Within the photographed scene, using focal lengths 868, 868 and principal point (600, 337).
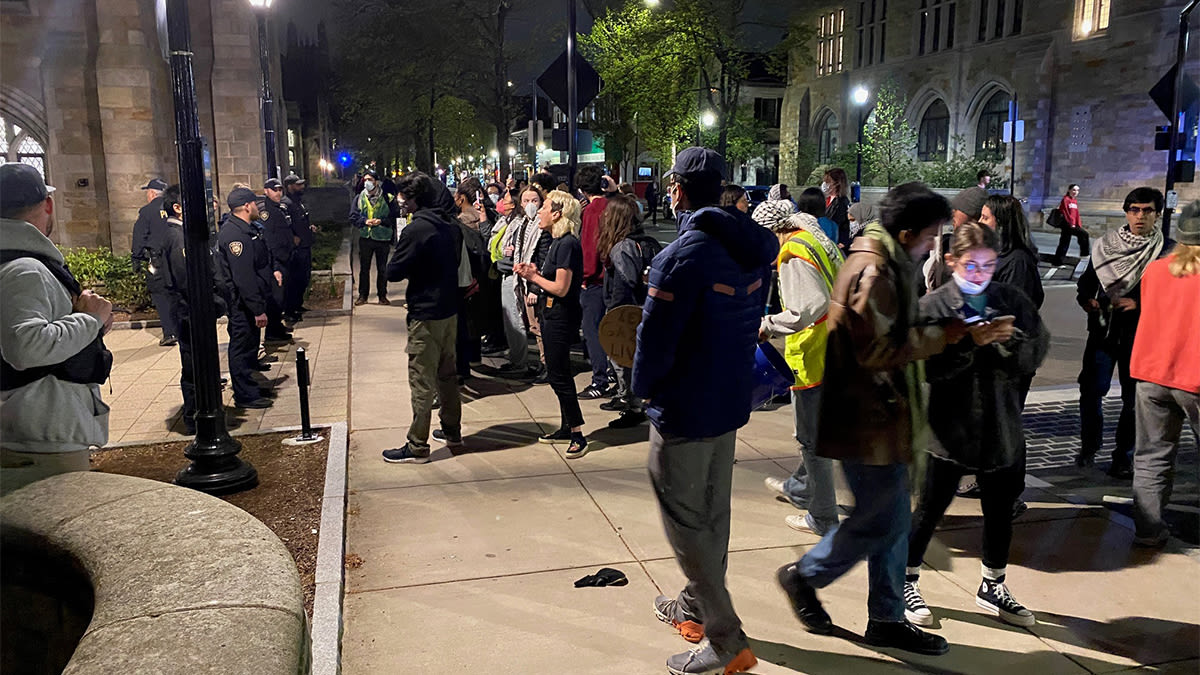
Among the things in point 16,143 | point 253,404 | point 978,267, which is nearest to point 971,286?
point 978,267

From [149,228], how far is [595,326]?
6.30 metres

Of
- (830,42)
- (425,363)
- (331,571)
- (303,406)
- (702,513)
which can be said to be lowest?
(331,571)

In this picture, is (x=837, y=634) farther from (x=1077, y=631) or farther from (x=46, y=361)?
(x=46, y=361)

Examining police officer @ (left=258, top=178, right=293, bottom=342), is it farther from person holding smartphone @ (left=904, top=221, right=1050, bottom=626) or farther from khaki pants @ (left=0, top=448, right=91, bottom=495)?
person holding smartphone @ (left=904, top=221, right=1050, bottom=626)

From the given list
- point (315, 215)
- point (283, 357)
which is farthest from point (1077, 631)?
point (315, 215)

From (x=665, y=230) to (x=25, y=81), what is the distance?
23.1 metres

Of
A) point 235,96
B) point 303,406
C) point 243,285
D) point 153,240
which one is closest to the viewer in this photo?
point 303,406

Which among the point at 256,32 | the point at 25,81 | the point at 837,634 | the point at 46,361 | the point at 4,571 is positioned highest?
the point at 256,32

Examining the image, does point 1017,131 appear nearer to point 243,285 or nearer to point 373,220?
point 373,220

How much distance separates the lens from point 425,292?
6.75 meters

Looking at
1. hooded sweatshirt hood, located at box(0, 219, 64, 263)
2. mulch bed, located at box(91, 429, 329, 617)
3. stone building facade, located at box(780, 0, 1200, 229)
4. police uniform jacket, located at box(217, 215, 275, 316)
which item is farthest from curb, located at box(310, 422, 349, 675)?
stone building facade, located at box(780, 0, 1200, 229)

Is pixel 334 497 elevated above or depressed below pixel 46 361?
below

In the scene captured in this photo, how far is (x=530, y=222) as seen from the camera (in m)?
8.86

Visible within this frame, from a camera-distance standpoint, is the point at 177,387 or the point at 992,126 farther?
the point at 992,126
